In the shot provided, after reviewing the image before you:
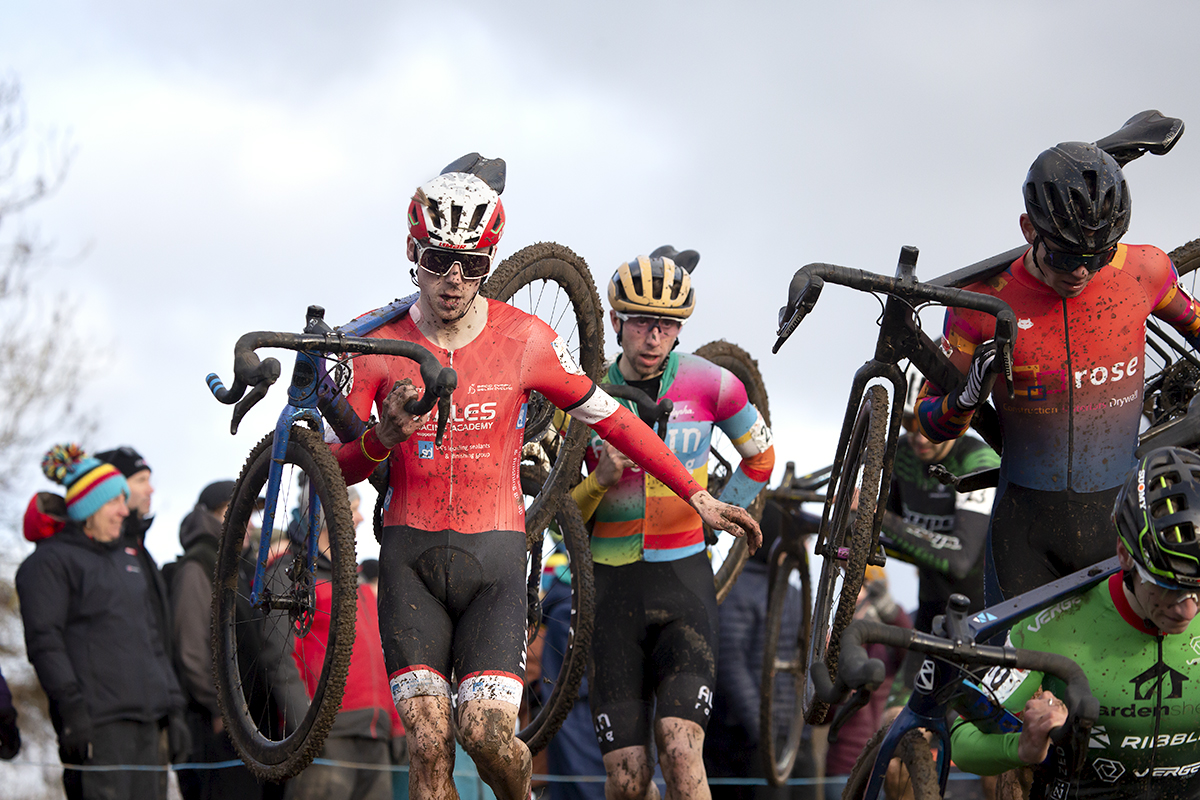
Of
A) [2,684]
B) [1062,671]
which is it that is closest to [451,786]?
[1062,671]

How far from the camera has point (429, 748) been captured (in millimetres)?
5656

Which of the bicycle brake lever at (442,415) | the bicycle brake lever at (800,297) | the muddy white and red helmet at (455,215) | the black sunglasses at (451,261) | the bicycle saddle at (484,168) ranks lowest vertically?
the bicycle brake lever at (442,415)

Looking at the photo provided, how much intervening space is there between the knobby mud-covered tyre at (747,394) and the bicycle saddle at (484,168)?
3.14 metres

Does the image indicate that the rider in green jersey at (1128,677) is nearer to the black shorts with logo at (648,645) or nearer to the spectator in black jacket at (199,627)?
the black shorts with logo at (648,645)

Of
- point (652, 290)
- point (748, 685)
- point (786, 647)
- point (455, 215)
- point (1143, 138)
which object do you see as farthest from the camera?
point (786, 647)

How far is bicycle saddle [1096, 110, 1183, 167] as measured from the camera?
6.79 meters

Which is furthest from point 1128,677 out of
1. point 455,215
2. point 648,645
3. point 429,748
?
point 648,645

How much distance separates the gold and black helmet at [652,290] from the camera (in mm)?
8680

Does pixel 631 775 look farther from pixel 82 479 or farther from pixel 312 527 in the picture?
pixel 82 479

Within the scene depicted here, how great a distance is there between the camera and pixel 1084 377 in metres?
6.34

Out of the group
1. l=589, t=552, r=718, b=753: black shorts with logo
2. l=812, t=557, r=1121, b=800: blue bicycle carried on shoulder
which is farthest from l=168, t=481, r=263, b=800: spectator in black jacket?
l=812, t=557, r=1121, b=800: blue bicycle carried on shoulder

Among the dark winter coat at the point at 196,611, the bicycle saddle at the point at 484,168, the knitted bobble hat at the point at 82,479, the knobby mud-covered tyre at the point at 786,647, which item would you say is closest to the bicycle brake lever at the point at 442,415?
the bicycle saddle at the point at 484,168

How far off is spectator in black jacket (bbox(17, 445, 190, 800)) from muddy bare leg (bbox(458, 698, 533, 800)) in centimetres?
338

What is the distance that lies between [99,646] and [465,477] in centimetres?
362
